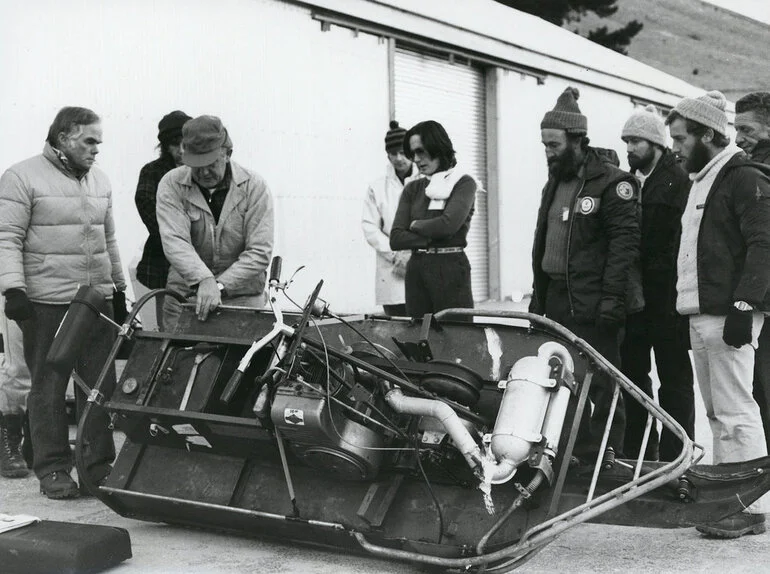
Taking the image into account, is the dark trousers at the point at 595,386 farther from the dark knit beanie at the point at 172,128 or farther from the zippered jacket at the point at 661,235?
the dark knit beanie at the point at 172,128

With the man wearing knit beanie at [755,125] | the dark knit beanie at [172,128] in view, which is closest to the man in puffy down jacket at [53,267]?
the dark knit beanie at [172,128]

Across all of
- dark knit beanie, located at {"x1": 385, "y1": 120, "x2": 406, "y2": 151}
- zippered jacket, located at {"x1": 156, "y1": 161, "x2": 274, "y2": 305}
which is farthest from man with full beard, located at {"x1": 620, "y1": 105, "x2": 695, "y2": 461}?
dark knit beanie, located at {"x1": 385, "y1": 120, "x2": 406, "y2": 151}

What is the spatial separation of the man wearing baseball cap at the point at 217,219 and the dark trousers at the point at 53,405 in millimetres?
472

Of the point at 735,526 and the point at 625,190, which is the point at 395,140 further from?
the point at 735,526

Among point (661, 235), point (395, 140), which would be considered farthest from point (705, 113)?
point (395, 140)

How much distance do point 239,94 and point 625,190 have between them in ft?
15.7

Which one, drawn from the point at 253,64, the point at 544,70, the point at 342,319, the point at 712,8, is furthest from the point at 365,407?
the point at 712,8

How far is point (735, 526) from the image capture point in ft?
12.5

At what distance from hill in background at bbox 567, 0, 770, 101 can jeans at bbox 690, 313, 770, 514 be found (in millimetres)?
19389

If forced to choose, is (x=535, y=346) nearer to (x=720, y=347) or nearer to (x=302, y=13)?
(x=720, y=347)

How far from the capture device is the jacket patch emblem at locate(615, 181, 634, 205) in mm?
4590

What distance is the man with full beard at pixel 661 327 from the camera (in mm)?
4883

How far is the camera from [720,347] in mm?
4051

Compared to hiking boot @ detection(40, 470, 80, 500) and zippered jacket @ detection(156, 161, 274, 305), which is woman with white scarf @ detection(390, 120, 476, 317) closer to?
zippered jacket @ detection(156, 161, 274, 305)
